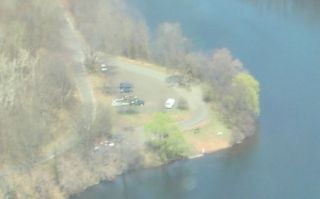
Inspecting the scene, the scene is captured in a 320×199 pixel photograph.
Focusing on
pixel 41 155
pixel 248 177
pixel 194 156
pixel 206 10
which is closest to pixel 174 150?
pixel 194 156

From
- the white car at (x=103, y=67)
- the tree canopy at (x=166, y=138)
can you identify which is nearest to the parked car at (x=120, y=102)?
the tree canopy at (x=166, y=138)

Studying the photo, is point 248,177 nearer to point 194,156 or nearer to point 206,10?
point 194,156

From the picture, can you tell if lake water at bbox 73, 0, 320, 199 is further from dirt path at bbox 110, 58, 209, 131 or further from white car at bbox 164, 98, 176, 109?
white car at bbox 164, 98, 176, 109

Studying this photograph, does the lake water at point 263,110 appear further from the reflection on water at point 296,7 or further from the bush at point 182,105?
the bush at point 182,105

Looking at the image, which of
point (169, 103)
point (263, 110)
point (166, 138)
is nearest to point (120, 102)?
point (169, 103)

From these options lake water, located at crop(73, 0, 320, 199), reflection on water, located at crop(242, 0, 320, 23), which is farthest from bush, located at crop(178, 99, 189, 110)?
reflection on water, located at crop(242, 0, 320, 23)

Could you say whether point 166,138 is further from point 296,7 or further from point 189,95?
point 296,7

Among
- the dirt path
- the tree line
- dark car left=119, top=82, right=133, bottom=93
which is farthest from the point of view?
dark car left=119, top=82, right=133, bottom=93

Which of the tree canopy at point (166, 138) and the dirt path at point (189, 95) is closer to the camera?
the tree canopy at point (166, 138)
